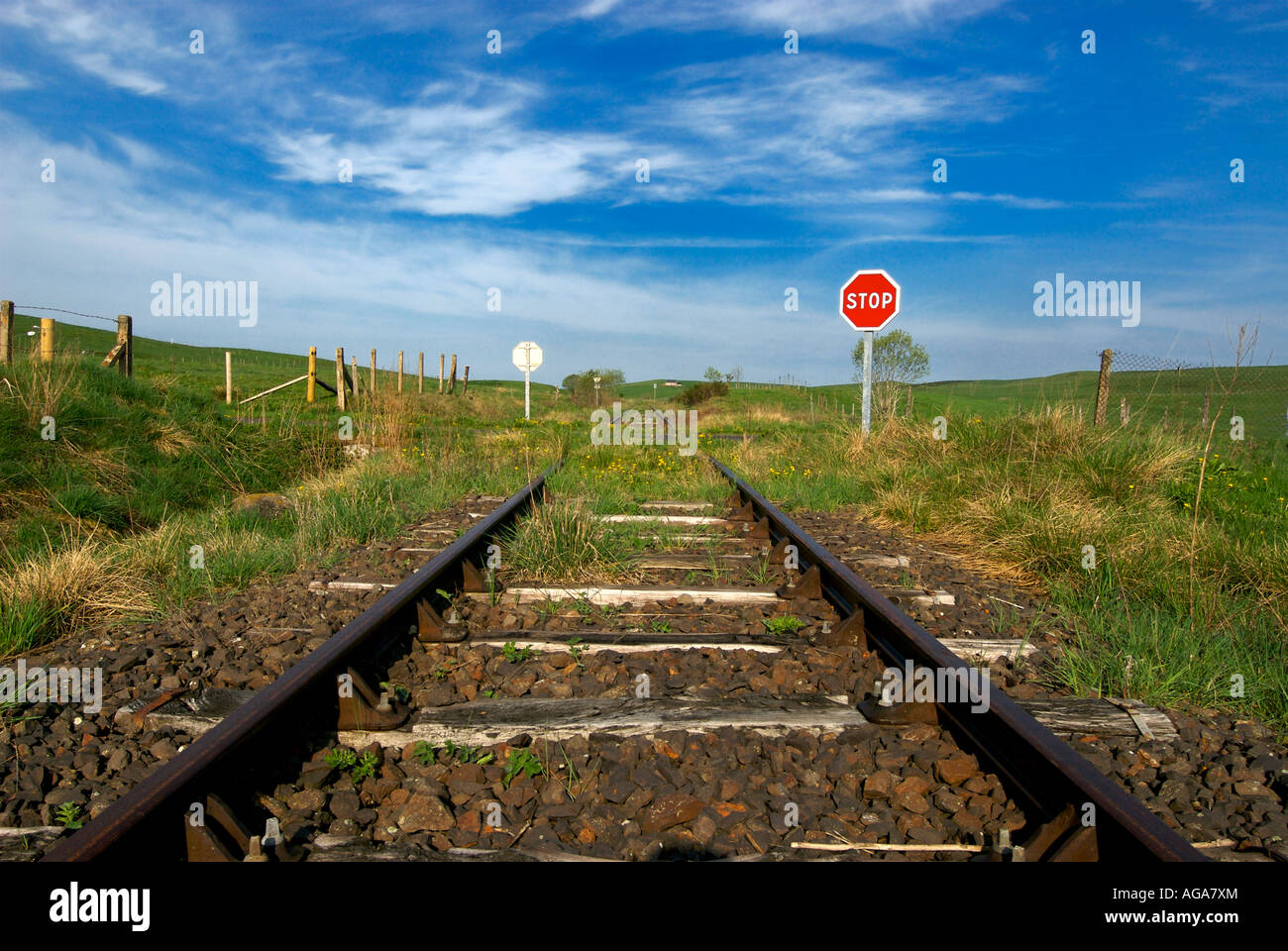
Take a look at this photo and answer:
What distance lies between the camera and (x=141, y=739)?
7.68 ft

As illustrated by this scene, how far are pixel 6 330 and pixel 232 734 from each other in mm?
10100

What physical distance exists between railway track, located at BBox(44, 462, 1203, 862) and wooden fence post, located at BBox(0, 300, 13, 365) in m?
8.87

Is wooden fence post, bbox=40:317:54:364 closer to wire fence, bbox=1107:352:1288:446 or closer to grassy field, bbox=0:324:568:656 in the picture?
grassy field, bbox=0:324:568:656

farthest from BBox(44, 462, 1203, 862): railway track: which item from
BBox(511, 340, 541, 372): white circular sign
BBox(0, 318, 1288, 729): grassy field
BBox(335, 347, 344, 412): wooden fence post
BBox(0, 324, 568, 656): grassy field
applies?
BBox(511, 340, 541, 372): white circular sign

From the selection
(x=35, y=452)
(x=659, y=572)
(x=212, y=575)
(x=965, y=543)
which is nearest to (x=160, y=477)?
(x=35, y=452)

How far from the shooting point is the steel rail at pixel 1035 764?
1598 mm

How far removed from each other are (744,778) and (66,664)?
2742mm

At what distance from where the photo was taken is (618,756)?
2223mm

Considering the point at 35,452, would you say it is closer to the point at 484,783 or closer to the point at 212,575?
the point at 212,575

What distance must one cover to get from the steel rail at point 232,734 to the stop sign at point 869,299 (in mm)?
11335

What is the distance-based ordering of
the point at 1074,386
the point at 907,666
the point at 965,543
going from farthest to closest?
1. the point at 1074,386
2. the point at 965,543
3. the point at 907,666

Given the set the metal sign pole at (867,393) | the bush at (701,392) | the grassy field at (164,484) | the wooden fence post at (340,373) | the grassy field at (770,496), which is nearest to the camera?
the grassy field at (770,496)

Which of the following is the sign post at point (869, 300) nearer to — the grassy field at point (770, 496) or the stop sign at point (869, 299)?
the stop sign at point (869, 299)

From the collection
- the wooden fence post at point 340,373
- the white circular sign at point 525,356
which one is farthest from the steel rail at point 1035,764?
the white circular sign at point 525,356
